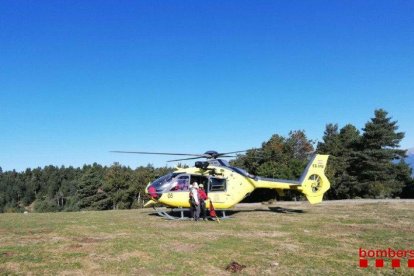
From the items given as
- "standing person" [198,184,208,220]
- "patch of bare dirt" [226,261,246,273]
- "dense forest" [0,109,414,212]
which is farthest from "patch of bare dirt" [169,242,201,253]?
"dense forest" [0,109,414,212]

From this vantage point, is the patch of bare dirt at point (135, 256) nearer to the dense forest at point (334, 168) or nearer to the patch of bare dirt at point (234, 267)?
the patch of bare dirt at point (234, 267)

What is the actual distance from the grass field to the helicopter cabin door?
5.94 ft

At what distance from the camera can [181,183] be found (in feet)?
65.1

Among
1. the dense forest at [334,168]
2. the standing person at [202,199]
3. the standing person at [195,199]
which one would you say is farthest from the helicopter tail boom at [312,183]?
the dense forest at [334,168]

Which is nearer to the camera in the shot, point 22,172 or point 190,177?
point 190,177

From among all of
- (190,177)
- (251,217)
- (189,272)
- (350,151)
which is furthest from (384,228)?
(350,151)

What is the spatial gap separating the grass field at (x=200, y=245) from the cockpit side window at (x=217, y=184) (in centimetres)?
219

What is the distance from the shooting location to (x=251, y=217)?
67.3 ft

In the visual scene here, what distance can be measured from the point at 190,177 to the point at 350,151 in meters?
53.2

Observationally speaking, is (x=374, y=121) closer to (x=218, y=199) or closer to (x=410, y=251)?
(x=218, y=199)

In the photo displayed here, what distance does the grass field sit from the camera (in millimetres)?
9664

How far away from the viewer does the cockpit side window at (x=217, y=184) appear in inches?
802

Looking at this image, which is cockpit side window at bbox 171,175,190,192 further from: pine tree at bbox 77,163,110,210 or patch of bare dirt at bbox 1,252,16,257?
pine tree at bbox 77,163,110,210

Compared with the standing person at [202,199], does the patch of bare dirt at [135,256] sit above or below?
below
